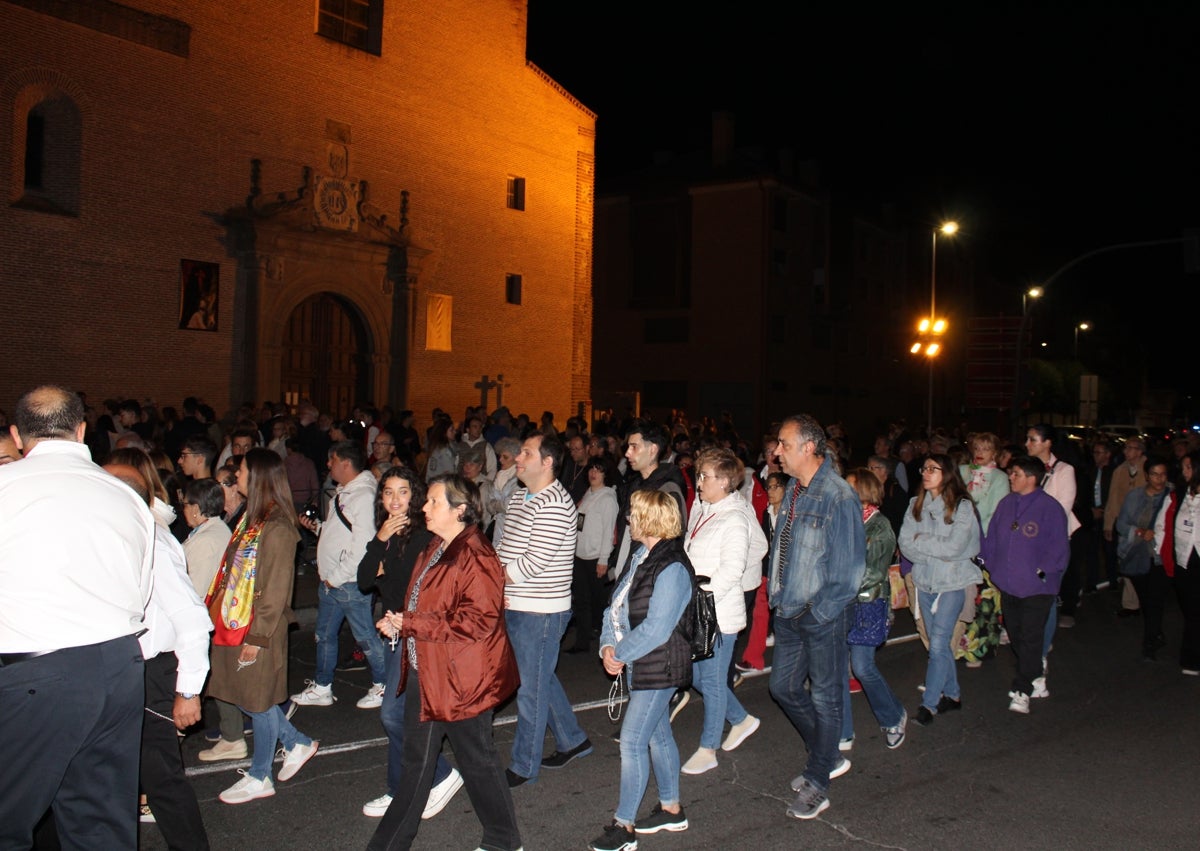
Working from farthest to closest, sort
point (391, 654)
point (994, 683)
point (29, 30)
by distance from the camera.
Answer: point (29, 30), point (994, 683), point (391, 654)

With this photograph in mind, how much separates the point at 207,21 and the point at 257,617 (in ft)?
63.3

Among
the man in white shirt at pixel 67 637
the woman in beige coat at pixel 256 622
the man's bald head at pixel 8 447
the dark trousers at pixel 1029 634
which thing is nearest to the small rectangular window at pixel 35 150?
the man's bald head at pixel 8 447

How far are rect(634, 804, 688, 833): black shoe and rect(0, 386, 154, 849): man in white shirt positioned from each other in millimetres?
2507

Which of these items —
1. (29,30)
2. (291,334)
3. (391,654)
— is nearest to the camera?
(391,654)

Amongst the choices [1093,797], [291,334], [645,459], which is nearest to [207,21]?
[291,334]

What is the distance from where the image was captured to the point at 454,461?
483 inches

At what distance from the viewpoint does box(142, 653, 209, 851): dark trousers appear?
4.32 meters

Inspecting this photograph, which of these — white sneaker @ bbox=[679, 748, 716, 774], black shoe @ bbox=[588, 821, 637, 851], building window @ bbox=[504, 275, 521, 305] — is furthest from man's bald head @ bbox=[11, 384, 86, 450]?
building window @ bbox=[504, 275, 521, 305]

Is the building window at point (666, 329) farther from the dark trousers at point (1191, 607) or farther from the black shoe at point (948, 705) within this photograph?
the black shoe at point (948, 705)

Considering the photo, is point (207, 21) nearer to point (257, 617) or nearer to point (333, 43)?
point (333, 43)

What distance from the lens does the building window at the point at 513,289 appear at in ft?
94.6

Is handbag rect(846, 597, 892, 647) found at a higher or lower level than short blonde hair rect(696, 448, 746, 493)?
lower

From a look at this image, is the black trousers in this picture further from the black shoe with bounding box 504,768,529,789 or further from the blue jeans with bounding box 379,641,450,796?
the blue jeans with bounding box 379,641,450,796

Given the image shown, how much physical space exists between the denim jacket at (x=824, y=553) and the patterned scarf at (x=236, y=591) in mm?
2990
